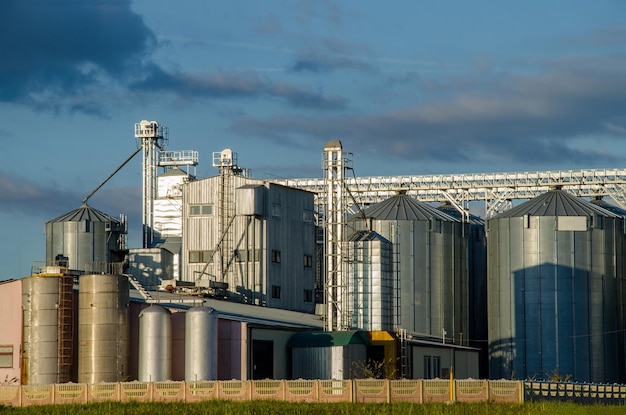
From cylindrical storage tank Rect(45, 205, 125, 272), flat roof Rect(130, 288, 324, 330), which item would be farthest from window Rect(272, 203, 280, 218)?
cylindrical storage tank Rect(45, 205, 125, 272)

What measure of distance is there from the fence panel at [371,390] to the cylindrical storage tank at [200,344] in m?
10.5

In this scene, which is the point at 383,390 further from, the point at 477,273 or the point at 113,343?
the point at 477,273

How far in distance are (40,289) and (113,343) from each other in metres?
4.85

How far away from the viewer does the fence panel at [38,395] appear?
2382 inches

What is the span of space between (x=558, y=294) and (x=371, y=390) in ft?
120

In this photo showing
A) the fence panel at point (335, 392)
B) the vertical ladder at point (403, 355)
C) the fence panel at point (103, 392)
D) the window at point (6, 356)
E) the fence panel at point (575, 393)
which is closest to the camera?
the fence panel at point (335, 392)

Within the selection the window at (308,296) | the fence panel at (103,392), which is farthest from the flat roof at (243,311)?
the fence panel at (103,392)

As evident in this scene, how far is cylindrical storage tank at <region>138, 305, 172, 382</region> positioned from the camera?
6531 cm

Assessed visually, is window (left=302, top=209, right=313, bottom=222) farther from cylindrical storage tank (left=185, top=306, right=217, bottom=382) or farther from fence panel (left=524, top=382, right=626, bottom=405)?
fence panel (left=524, top=382, right=626, bottom=405)

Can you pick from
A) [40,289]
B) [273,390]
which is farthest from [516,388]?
[40,289]

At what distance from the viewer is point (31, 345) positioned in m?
66.0

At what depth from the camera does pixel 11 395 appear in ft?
200

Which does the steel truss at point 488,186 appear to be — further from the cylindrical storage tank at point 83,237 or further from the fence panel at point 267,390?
the fence panel at point 267,390

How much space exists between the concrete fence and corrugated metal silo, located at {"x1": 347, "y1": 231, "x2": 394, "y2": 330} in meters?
17.2
